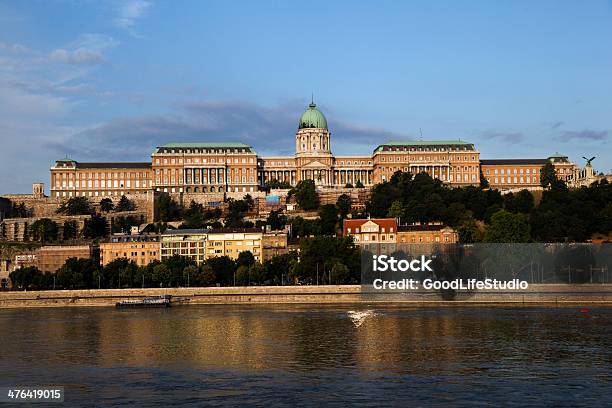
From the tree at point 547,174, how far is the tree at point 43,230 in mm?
64028

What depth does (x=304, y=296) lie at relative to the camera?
75.5 m

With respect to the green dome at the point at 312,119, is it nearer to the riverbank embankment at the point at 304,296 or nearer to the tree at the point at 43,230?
the tree at the point at 43,230

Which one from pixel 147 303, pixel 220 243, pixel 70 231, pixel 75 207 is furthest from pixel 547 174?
pixel 147 303

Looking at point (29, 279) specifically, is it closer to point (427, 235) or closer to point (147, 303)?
point (147, 303)

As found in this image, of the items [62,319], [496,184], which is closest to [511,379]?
[62,319]

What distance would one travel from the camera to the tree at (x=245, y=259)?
3420 inches

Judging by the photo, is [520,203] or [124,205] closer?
[520,203]

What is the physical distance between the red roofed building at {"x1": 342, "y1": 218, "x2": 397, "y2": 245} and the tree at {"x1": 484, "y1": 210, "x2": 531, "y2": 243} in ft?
37.7

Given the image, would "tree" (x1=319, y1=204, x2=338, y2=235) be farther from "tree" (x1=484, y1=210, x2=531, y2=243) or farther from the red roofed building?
"tree" (x1=484, y1=210, x2=531, y2=243)

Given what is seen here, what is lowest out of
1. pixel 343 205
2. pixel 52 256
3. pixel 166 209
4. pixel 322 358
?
pixel 322 358

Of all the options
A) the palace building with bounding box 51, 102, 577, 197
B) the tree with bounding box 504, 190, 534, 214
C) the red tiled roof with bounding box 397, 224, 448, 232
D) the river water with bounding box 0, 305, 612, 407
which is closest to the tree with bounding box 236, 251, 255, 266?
the red tiled roof with bounding box 397, 224, 448, 232

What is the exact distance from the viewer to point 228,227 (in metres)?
109

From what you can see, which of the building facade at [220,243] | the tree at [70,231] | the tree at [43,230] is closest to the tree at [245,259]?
the building facade at [220,243]

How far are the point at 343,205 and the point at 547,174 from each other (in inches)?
1320
